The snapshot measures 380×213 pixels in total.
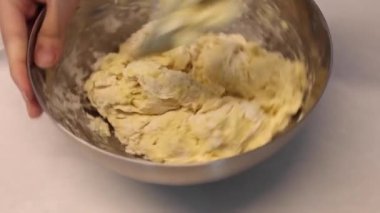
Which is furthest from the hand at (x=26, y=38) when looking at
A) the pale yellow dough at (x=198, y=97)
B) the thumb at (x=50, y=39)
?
the pale yellow dough at (x=198, y=97)

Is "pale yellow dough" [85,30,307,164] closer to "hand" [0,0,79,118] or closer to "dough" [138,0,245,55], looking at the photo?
"dough" [138,0,245,55]

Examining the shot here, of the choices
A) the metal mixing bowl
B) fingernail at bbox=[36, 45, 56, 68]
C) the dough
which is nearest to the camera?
the metal mixing bowl

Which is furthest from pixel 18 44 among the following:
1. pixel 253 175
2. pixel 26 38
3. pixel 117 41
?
pixel 253 175

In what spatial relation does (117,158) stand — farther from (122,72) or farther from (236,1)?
(236,1)

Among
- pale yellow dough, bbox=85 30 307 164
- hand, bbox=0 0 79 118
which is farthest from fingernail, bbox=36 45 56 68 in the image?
pale yellow dough, bbox=85 30 307 164

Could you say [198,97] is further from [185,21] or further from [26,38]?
[26,38]

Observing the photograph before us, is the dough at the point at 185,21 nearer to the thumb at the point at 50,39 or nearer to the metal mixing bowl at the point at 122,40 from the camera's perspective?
the metal mixing bowl at the point at 122,40

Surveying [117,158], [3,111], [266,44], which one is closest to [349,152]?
[266,44]
